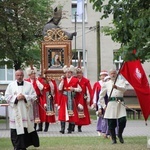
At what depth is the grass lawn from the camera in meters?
14.0

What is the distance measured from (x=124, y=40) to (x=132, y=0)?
75 cm

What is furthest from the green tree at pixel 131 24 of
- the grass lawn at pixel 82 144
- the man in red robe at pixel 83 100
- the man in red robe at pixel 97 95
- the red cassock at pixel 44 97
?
the red cassock at pixel 44 97

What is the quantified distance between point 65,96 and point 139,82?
546 cm

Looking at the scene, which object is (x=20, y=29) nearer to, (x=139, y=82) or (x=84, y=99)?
(x=84, y=99)

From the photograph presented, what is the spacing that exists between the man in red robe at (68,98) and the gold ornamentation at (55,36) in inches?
124

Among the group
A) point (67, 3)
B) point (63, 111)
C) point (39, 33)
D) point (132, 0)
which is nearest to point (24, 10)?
point (39, 33)

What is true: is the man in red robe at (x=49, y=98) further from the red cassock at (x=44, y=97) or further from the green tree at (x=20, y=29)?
the green tree at (x=20, y=29)

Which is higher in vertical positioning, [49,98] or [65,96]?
[65,96]

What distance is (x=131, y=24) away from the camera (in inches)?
439

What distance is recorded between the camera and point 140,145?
14406 mm

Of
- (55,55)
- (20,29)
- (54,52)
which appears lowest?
(55,55)

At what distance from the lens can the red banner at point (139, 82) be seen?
14.1m

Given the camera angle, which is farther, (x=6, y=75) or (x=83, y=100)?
(x=6, y=75)

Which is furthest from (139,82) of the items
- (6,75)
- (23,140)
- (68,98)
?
(6,75)
